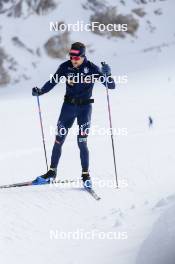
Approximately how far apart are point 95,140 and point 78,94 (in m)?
5.02

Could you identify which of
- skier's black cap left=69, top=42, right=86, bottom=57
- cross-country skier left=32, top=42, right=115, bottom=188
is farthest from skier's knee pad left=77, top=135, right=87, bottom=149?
skier's black cap left=69, top=42, right=86, bottom=57

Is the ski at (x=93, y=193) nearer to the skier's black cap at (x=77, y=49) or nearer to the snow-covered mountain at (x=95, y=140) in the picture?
the snow-covered mountain at (x=95, y=140)

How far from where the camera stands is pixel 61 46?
1260 inches

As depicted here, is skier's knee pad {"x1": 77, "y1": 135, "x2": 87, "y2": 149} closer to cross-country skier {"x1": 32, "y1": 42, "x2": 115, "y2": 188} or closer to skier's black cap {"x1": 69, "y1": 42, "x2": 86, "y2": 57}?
cross-country skier {"x1": 32, "y1": 42, "x2": 115, "y2": 188}

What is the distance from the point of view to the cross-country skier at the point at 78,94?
29.7 ft

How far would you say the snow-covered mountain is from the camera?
7.23m

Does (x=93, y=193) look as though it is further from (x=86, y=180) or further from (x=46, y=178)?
(x=46, y=178)

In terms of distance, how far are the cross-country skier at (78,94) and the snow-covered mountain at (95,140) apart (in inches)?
26.0

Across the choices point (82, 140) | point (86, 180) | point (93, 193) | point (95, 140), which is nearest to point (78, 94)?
point (82, 140)

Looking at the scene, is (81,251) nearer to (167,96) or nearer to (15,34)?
(167,96)

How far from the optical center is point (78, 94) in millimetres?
9312

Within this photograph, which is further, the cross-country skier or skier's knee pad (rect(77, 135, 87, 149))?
skier's knee pad (rect(77, 135, 87, 149))

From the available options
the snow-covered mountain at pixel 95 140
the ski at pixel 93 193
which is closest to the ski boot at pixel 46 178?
the snow-covered mountain at pixel 95 140

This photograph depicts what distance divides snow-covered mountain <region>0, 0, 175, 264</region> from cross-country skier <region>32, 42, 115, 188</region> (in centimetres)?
66
